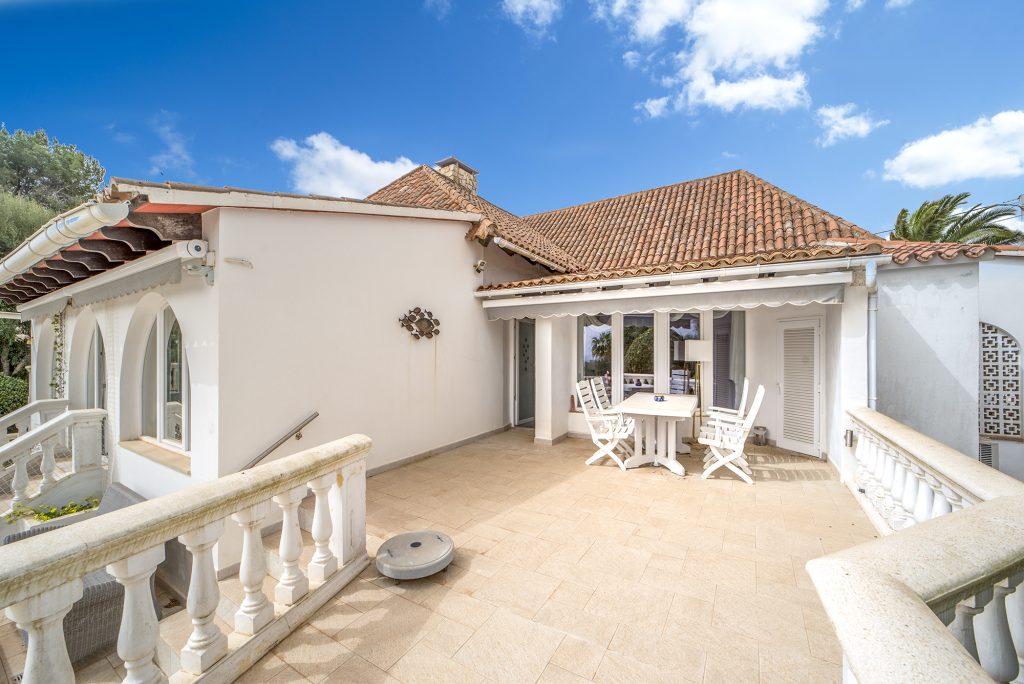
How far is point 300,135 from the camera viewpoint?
18328mm

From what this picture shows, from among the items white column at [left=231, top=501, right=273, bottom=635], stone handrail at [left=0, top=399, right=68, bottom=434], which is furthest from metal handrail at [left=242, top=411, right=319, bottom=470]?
stone handrail at [left=0, top=399, right=68, bottom=434]

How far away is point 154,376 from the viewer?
833 centimetres

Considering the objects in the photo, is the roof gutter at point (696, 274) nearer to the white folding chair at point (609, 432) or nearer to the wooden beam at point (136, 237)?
the white folding chair at point (609, 432)

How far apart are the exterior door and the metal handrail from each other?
6832 millimetres

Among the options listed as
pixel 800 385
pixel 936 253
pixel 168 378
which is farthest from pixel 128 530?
pixel 936 253

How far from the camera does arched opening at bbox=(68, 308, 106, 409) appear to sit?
1053 centimetres

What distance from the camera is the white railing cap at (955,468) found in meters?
2.79

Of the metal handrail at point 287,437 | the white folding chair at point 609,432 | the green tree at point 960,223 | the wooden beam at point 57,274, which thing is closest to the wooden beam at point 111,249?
the wooden beam at point 57,274

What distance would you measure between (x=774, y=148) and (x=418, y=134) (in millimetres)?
17193

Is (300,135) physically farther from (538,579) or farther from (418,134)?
(538,579)

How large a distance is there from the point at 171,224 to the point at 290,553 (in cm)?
491

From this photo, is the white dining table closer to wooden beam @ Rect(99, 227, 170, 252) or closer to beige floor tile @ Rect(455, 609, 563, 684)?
beige floor tile @ Rect(455, 609, 563, 684)

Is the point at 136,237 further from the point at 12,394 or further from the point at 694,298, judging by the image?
the point at 12,394

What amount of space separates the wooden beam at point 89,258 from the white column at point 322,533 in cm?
634
